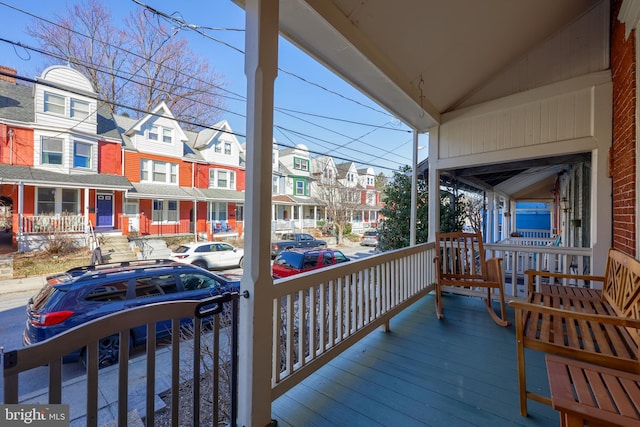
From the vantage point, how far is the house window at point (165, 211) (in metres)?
3.88

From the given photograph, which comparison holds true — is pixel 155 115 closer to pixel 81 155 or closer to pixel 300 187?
pixel 81 155

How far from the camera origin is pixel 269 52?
4.73 ft

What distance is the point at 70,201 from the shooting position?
2393 mm

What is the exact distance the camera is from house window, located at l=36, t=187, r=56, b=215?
6.86ft

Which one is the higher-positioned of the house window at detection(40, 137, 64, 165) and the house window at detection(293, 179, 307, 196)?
the house window at detection(293, 179, 307, 196)

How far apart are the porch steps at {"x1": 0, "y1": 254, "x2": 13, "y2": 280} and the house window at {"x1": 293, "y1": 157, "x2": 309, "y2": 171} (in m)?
10.3

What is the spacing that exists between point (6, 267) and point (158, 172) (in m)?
2.62

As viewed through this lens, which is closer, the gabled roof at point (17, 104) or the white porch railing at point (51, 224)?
→ the gabled roof at point (17, 104)

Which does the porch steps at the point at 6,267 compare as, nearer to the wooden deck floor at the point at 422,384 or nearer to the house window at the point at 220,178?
the wooden deck floor at the point at 422,384

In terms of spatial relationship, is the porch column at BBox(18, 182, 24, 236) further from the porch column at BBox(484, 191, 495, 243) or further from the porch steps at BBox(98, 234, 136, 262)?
the porch column at BBox(484, 191, 495, 243)

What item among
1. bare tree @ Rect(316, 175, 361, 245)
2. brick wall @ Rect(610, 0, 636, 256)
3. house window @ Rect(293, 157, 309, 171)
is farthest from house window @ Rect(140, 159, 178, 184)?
bare tree @ Rect(316, 175, 361, 245)

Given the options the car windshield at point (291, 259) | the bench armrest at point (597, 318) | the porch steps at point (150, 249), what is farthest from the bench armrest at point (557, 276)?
the porch steps at point (150, 249)

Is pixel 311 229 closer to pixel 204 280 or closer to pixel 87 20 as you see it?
pixel 204 280

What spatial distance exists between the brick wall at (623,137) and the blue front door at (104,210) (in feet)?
14.6
